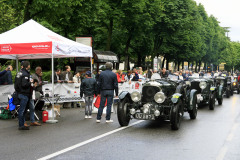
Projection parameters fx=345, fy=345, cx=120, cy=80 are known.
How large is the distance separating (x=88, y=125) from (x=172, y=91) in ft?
9.46

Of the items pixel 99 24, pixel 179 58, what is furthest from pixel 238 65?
pixel 99 24

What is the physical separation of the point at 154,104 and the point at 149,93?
1.37 ft

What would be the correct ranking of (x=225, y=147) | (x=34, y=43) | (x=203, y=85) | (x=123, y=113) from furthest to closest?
1. (x=203, y=85)
2. (x=34, y=43)
3. (x=123, y=113)
4. (x=225, y=147)

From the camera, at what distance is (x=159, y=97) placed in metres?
9.99

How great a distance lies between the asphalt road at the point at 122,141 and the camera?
6719mm

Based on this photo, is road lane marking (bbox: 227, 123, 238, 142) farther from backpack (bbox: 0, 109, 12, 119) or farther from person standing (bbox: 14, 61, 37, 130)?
backpack (bbox: 0, 109, 12, 119)

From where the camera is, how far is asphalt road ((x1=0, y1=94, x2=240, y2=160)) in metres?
6.72

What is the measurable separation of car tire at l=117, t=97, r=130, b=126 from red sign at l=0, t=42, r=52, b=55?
9.92ft

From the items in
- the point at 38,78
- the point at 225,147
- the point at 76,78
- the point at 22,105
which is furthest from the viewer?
the point at 76,78

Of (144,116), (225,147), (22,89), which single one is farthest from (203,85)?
(22,89)

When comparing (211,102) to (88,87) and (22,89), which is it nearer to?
(88,87)

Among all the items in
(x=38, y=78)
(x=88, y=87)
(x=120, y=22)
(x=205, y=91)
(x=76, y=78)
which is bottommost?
(x=205, y=91)

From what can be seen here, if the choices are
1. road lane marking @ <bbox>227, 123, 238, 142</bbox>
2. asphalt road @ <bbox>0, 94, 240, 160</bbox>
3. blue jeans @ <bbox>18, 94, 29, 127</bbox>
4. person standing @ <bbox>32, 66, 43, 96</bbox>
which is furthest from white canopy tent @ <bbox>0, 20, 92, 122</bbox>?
road lane marking @ <bbox>227, 123, 238, 142</bbox>

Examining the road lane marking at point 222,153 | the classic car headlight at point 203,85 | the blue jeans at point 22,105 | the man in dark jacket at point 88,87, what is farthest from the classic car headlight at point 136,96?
the classic car headlight at point 203,85
